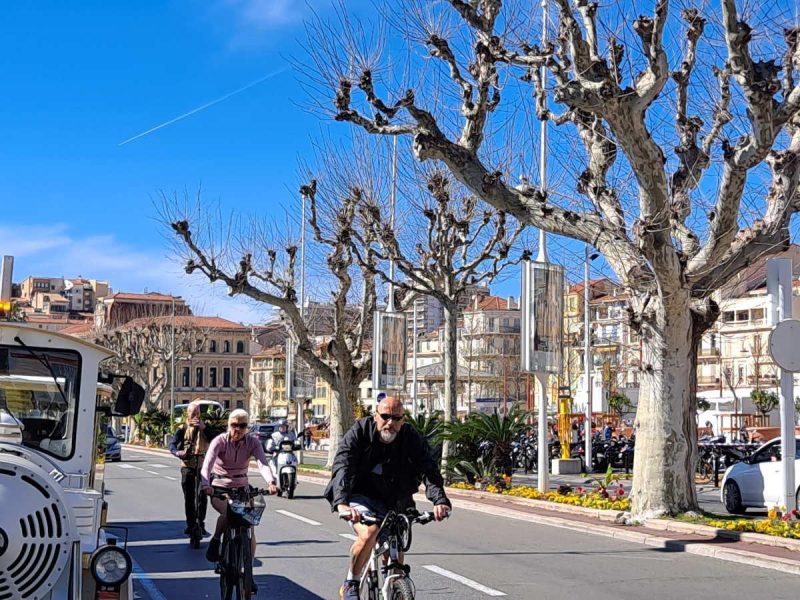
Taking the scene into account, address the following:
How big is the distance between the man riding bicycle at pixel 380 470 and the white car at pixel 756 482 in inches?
470

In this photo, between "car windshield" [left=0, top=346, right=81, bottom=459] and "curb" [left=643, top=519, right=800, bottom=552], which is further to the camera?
"curb" [left=643, top=519, right=800, bottom=552]

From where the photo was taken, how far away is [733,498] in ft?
62.1

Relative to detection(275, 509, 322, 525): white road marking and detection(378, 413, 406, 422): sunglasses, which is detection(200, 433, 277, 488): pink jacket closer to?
detection(378, 413, 406, 422): sunglasses

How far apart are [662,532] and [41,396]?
35.1 feet

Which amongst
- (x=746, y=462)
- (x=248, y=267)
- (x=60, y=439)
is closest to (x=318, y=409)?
(x=248, y=267)

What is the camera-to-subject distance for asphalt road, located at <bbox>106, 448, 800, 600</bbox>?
33.7 ft

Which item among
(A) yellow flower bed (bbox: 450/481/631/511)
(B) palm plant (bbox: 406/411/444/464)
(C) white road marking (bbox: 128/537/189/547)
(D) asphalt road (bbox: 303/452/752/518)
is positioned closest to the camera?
(C) white road marking (bbox: 128/537/189/547)

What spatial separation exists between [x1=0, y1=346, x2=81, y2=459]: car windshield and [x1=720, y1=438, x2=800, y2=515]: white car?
46.2 ft

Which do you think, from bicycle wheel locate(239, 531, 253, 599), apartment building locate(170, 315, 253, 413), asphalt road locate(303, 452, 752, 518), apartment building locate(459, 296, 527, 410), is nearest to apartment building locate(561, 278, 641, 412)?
apartment building locate(459, 296, 527, 410)

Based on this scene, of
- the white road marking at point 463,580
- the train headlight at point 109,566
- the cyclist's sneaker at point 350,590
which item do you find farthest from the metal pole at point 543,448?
the train headlight at point 109,566

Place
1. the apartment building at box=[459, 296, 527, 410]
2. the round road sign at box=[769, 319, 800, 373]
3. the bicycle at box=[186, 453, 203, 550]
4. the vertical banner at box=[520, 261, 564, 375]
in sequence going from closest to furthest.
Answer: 1. the bicycle at box=[186, 453, 203, 550]
2. the round road sign at box=[769, 319, 800, 373]
3. the vertical banner at box=[520, 261, 564, 375]
4. the apartment building at box=[459, 296, 527, 410]

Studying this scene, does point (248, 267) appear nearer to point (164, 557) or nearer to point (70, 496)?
point (164, 557)

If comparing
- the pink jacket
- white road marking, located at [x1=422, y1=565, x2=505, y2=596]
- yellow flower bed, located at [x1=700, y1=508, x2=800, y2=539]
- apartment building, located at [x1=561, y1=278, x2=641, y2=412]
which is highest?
apartment building, located at [x1=561, y1=278, x2=641, y2=412]

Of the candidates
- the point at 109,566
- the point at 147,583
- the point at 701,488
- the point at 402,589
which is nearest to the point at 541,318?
the point at 701,488
